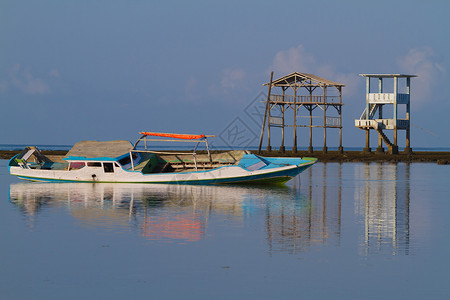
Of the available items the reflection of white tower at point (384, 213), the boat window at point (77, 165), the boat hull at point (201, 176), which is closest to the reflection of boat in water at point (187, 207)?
the boat hull at point (201, 176)

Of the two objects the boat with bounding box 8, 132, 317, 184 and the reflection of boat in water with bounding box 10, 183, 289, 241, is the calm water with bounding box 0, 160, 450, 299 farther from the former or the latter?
the boat with bounding box 8, 132, 317, 184

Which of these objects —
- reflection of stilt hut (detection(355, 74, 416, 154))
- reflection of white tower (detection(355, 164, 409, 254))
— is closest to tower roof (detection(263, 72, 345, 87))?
reflection of stilt hut (detection(355, 74, 416, 154))

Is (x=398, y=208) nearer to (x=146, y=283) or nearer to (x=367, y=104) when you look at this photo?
(x=146, y=283)

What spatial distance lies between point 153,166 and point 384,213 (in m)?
17.4

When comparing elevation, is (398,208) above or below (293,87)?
below

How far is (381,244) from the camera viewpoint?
16703mm

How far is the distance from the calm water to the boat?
468cm

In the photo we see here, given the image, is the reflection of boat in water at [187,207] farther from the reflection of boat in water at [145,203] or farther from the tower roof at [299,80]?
the tower roof at [299,80]

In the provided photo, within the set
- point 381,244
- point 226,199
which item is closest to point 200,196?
point 226,199

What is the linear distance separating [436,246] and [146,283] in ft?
26.6

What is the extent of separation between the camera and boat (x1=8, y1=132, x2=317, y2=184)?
34188mm

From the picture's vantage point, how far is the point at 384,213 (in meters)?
23.6

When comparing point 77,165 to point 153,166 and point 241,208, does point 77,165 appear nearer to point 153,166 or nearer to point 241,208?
point 153,166

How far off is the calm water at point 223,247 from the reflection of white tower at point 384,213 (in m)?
0.06
